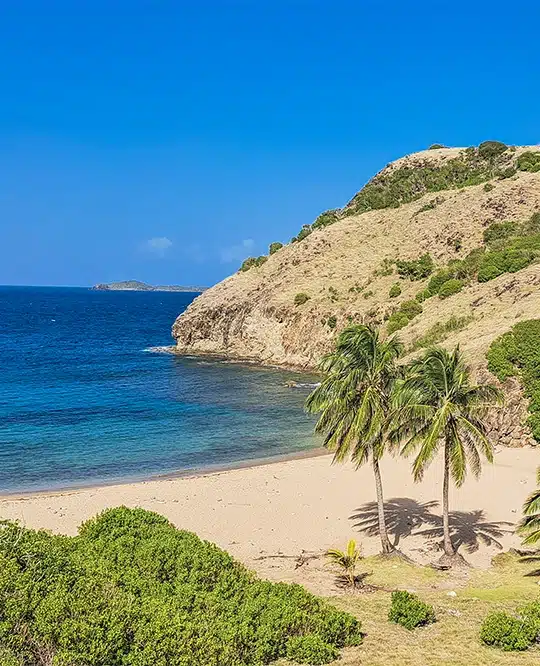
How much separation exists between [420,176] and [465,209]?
27979 mm

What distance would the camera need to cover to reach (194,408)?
55406mm

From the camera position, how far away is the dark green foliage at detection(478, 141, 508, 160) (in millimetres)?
111062

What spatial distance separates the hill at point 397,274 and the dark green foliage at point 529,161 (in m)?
0.30

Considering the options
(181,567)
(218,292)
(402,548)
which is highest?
(218,292)

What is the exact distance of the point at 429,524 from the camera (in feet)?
92.0

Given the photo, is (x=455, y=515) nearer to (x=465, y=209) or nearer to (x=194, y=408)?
(x=194, y=408)

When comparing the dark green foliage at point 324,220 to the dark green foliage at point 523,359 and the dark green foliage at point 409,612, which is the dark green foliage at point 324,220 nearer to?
the dark green foliage at point 523,359

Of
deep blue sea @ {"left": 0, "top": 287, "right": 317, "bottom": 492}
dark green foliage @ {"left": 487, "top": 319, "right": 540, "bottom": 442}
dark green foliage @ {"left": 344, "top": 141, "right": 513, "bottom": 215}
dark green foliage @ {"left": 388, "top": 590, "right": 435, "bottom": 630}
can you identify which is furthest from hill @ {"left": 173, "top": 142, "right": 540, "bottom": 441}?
dark green foliage @ {"left": 388, "top": 590, "right": 435, "bottom": 630}

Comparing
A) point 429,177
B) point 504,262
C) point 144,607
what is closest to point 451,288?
point 504,262

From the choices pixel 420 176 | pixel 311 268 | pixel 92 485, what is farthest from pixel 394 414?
pixel 420 176

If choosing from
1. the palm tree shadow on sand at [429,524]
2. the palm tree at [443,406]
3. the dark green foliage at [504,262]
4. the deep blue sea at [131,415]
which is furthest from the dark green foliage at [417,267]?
the palm tree at [443,406]

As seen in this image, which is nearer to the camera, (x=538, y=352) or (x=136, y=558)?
(x=136, y=558)

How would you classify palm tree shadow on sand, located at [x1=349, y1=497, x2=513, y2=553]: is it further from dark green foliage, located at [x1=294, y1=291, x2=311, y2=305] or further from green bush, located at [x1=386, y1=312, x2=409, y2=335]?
dark green foliage, located at [x1=294, y1=291, x2=311, y2=305]

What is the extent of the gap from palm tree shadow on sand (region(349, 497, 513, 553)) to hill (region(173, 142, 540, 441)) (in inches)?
1066
